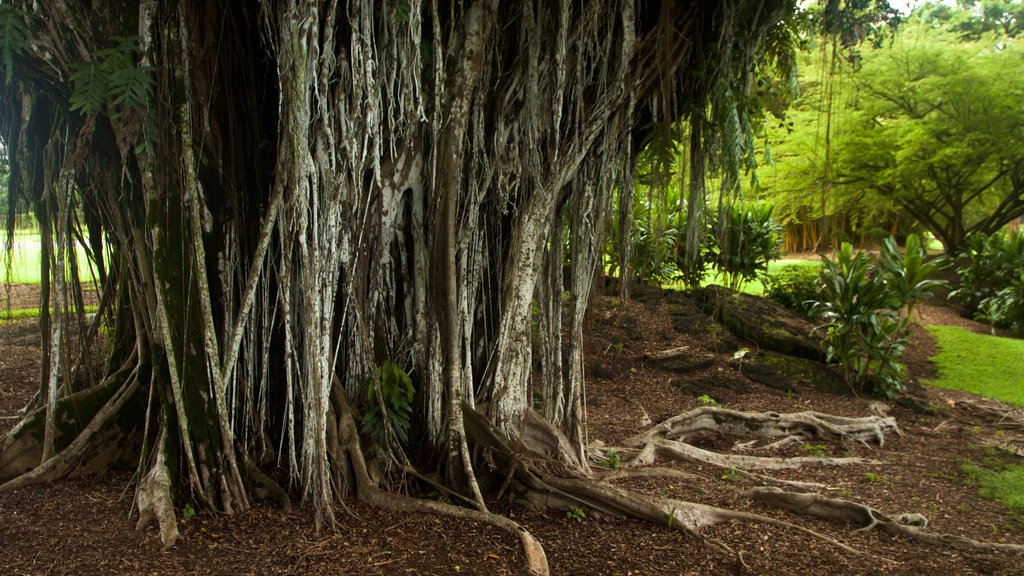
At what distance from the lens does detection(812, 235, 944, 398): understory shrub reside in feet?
20.7

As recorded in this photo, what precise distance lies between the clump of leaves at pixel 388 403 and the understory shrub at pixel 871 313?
463 cm

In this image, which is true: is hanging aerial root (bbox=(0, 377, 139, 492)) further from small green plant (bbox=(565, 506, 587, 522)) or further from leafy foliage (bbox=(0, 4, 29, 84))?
small green plant (bbox=(565, 506, 587, 522))

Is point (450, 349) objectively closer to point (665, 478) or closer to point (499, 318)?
point (499, 318)

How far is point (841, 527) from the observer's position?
335 centimetres

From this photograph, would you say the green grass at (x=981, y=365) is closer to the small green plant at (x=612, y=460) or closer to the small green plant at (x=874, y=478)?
the small green plant at (x=874, y=478)

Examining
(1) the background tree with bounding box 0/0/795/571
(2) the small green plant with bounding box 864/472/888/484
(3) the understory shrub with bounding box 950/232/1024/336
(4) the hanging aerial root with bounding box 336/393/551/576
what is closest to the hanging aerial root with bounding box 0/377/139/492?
(1) the background tree with bounding box 0/0/795/571

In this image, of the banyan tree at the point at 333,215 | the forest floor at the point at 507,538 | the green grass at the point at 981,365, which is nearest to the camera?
the forest floor at the point at 507,538

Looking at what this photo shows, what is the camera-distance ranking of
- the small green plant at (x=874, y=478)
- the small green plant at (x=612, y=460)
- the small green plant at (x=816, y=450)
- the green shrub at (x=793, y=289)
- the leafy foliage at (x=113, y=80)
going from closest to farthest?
the leafy foliage at (x=113, y=80), the small green plant at (x=612, y=460), the small green plant at (x=874, y=478), the small green plant at (x=816, y=450), the green shrub at (x=793, y=289)

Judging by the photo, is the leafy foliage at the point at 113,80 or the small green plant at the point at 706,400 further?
the small green plant at the point at 706,400

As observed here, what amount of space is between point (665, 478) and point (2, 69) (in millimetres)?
3544

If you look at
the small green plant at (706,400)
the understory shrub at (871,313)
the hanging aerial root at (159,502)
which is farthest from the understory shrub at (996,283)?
the hanging aerial root at (159,502)

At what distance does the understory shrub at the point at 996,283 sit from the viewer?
9.62 meters

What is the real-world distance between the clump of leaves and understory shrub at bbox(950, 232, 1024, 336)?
9448mm

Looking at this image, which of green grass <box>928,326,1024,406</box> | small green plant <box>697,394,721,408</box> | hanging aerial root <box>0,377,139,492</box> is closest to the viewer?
hanging aerial root <box>0,377,139,492</box>
